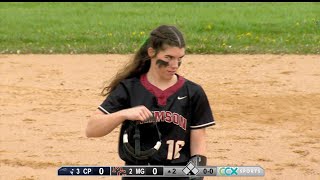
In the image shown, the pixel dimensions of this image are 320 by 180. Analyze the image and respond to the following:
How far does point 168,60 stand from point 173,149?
17.7 inches

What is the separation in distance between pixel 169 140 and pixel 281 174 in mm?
3418

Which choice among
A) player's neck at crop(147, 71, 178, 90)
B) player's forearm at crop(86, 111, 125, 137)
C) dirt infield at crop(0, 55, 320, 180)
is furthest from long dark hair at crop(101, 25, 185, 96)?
dirt infield at crop(0, 55, 320, 180)

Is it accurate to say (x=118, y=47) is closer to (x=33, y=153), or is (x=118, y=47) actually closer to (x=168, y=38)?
(x=33, y=153)

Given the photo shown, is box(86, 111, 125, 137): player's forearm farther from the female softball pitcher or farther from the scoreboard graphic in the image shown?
the scoreboard graphic

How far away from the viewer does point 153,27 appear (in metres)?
19.1

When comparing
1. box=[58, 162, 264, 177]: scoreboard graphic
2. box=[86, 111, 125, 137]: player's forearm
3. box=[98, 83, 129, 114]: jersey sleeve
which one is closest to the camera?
box=[58, 162, 264, 177]: scoreboard graphic

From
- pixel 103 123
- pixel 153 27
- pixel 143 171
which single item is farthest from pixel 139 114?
pixel 153 27

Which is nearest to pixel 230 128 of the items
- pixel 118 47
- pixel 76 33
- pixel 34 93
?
pixel 34 93

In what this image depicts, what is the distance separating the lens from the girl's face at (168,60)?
3.96 m

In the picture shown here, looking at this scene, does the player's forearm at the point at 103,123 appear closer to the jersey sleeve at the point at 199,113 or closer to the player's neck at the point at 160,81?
the player's neck at the point at 160,81

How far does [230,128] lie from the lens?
915 cm

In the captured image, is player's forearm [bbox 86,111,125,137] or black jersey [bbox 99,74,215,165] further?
black jersey [bbox 99,74,215,165]

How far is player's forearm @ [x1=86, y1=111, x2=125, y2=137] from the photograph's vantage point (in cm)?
386

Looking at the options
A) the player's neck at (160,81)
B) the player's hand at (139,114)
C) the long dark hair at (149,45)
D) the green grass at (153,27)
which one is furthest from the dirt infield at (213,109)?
the player's hand at (139,114)
